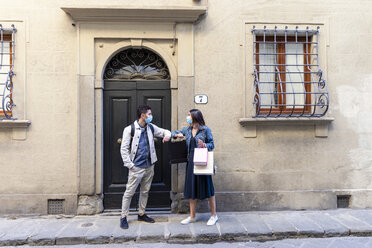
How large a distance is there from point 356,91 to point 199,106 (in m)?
3.29

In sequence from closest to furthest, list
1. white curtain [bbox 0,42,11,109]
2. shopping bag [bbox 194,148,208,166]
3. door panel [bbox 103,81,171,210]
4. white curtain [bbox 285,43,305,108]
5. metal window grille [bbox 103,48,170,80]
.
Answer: shopping bag [bbox 194,148,208,166], white curtain [bbox 0,42,11,109], door panel [bbox 103,81,171,210], metal window grille [bbox 103,48,170,80], white curtain [bbox 285,43,305,108]

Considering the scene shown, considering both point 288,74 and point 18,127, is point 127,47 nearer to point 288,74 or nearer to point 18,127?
point 18,127

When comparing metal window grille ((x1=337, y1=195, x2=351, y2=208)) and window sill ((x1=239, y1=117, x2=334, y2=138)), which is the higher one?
window sill ((x1=239, y1=117, x2=334, y2=138))

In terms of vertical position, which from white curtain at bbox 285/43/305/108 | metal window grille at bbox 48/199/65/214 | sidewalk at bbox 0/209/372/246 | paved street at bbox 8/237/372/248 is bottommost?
paved street at bbox 8/237/372/248

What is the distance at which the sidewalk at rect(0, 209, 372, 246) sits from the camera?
465 cm

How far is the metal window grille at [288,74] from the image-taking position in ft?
19.7

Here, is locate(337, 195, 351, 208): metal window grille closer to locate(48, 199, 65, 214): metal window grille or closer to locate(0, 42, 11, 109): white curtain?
locate(48, 199, 65, 214): metal window grille

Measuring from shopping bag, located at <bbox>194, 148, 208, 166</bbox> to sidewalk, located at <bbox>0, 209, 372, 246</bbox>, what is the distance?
1.11 m

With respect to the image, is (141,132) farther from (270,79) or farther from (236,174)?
(270,79)

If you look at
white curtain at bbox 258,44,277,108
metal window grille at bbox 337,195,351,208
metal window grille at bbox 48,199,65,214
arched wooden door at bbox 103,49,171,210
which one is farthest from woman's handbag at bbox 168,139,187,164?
metal window grille at bbox 337,195,351,208

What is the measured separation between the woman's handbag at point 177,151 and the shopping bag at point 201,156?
378 millimetres

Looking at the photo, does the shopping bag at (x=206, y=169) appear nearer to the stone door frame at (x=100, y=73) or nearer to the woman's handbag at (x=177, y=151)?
the woman's handbag at (x=177, y=151)

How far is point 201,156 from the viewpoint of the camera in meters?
4.89

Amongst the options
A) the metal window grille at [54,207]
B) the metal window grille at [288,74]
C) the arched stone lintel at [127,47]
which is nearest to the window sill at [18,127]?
the metal window grille at [54,207]
